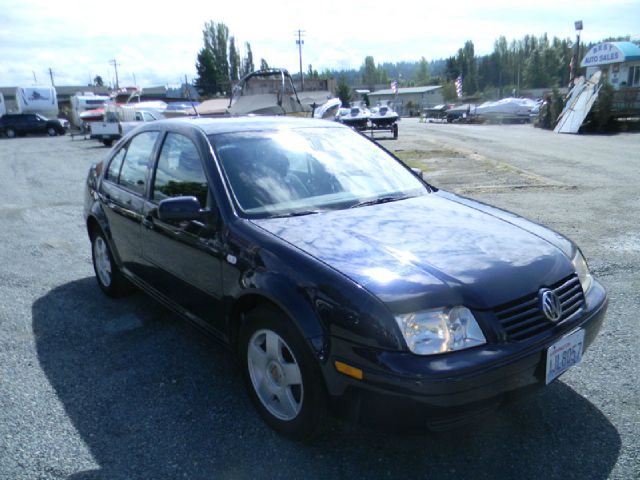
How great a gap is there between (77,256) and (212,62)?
8083 cm

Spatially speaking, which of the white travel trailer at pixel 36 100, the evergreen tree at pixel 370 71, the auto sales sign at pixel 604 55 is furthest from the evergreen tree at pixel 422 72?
the white travel trailer at pixel 36 100

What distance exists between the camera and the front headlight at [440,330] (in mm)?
2211

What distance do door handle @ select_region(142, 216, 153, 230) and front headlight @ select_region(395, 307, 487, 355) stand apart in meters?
2.17

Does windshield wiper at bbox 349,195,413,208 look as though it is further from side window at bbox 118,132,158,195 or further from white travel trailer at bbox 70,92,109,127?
white travel trailer at bbox 70,92,109,127

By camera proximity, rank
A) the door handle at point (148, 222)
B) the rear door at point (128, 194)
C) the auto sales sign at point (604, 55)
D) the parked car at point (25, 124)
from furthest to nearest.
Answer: the parked car at point (25, 124), the auto sales sign at point (604, 55), the rear door at point (128, 194), the door handle at point (148, 222)

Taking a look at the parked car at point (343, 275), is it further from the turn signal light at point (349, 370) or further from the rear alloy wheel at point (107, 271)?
the rear alloy wheel at point (107, 271)

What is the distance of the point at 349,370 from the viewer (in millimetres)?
2258

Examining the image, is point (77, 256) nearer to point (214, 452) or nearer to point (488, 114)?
point (214, 452)

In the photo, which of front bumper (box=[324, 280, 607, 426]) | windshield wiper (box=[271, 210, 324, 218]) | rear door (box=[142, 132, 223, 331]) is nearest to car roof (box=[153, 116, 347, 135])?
rear door (box=[142, 132, 223, 331])

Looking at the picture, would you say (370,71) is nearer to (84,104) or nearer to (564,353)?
(84,104)

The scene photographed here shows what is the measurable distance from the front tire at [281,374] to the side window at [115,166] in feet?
7.68

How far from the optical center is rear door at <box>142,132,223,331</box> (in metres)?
3.10

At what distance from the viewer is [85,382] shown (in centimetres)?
339

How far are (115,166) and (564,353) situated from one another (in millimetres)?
3785
